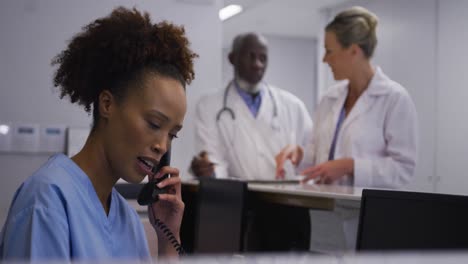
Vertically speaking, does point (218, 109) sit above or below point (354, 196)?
above

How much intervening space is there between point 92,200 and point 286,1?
3.23 metres

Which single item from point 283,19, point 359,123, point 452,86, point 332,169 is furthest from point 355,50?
point 283,19

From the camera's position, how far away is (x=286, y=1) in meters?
3.59

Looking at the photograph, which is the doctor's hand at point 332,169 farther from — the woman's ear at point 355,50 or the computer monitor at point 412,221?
the computer monitor at point 412,221

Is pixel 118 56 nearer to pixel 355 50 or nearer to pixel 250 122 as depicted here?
pixel 355 50

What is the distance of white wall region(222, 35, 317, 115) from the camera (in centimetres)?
464

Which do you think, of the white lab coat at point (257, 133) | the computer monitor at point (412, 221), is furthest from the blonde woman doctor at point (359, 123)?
the computer monitor at point (412, 221)

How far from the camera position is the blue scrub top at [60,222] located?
1.45 ft

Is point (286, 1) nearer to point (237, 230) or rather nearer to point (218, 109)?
point (218, 109)

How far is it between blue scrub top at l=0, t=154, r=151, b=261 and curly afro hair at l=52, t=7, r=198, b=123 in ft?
0.27

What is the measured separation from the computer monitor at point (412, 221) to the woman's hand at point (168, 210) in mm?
216

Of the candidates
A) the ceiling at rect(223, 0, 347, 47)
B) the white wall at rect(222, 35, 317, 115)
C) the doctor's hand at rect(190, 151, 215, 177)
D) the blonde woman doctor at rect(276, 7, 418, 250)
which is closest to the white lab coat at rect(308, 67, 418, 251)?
the blonde woman doctor at rect(276, 7, 418, 250)

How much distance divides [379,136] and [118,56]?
2.76 feet

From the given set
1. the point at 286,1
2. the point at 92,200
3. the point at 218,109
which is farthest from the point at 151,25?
the point at 286,1
